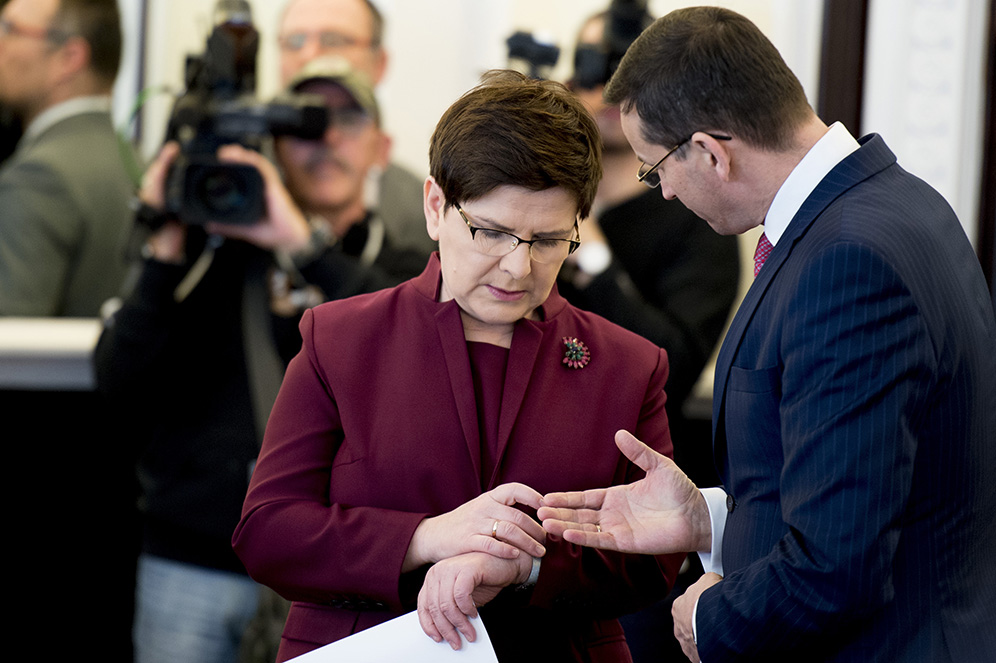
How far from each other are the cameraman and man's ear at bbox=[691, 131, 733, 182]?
987mm

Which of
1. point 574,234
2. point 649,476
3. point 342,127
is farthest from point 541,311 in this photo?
point 342,127

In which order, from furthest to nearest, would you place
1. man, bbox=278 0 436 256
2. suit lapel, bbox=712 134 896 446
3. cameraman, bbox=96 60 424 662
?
man, bbox=278 0 436 256 < cameraman, bbox=96 60 424 662 < suit lapel, bbox=712 134 896 446

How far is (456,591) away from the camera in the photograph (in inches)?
44.3

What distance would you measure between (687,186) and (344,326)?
482 millimetres

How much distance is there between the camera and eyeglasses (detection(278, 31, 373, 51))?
257 cm

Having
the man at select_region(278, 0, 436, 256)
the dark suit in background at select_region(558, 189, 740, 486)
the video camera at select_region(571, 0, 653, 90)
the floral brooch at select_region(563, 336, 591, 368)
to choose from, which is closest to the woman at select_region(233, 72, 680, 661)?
the floral brooch at select_region(563, 336, 591, 368)

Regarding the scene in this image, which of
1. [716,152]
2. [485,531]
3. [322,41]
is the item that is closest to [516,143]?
[716,152]

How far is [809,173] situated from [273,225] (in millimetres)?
1244

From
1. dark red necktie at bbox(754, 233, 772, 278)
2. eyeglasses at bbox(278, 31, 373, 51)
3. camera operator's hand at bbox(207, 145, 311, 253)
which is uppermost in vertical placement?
eyeglasses at bbox(278, 31, 373, 51)

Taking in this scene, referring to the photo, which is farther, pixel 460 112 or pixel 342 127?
pixel 342 127

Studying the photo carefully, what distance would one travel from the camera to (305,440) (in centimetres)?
125

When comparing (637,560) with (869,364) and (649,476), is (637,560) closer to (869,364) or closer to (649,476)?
(649,476)

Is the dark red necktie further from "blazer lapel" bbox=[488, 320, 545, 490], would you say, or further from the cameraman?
the cameraman

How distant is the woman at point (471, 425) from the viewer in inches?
47.1
